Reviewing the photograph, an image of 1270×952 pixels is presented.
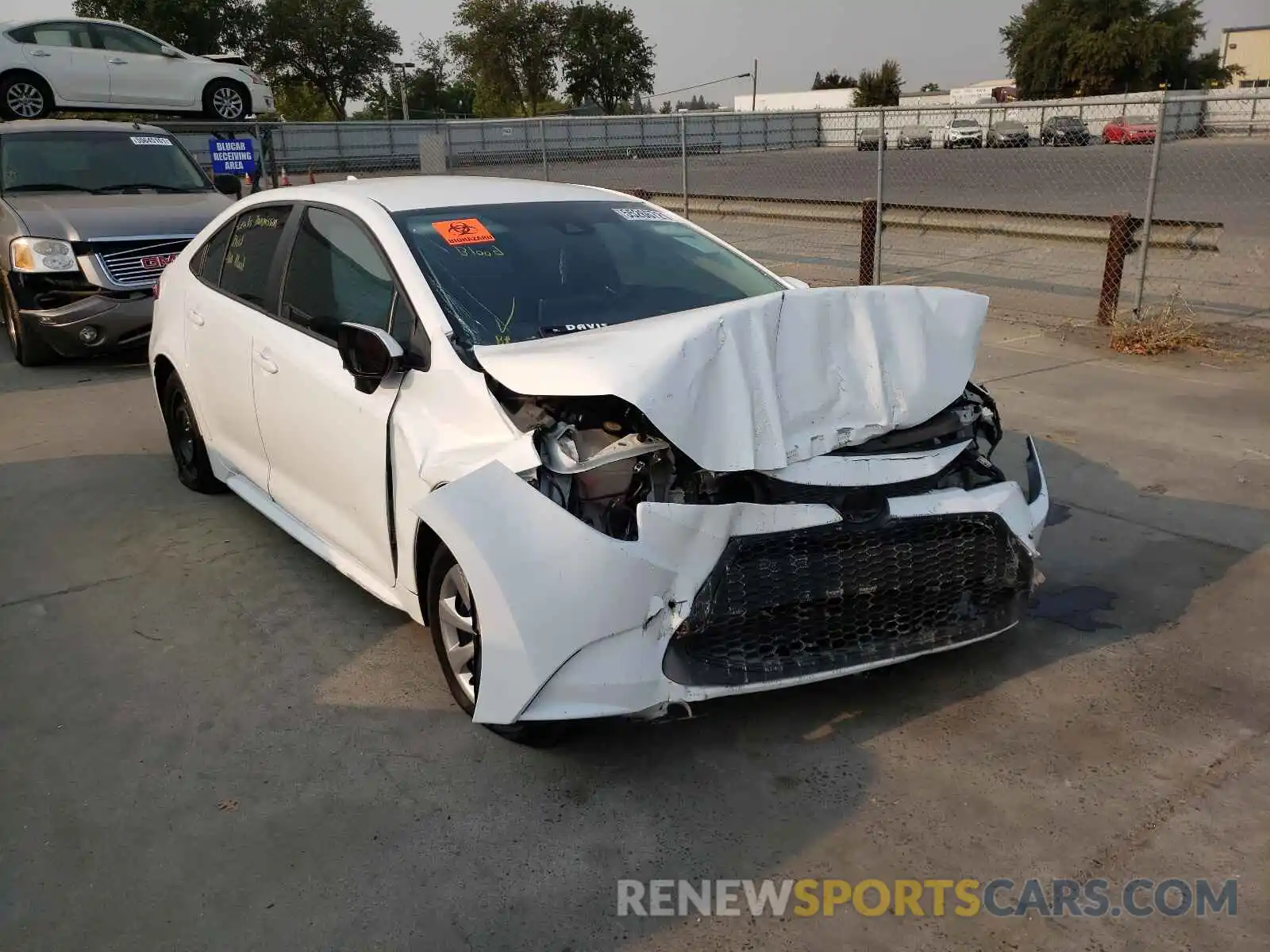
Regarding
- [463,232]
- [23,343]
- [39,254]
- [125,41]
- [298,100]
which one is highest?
[298,100]

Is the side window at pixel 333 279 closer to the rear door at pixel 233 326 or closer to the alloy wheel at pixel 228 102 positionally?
the rear door at pixel 233 326

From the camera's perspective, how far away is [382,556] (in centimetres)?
372

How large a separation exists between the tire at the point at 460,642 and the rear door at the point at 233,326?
61.8 inches

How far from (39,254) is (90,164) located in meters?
1.57

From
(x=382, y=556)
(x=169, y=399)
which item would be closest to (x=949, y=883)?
Answer: (x=382, y=556)

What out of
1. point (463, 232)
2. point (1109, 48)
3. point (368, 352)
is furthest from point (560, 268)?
point (1109, 48)

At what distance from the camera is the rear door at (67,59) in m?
15.5

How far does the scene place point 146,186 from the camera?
30.9ft

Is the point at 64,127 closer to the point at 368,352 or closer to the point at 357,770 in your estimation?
the point at 368,352

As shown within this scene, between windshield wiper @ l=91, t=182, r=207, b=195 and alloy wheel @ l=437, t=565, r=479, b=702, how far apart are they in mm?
7577

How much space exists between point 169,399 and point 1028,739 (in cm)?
464

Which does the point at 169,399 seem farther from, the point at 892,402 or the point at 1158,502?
the point at 1158,502

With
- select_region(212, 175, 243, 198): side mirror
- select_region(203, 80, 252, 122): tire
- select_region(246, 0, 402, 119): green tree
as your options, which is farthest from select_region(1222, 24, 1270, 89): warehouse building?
select_region(212, 175, 243, 198): side mirror

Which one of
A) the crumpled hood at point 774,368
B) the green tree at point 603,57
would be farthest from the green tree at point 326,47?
the crumpled hood at point 774,368
